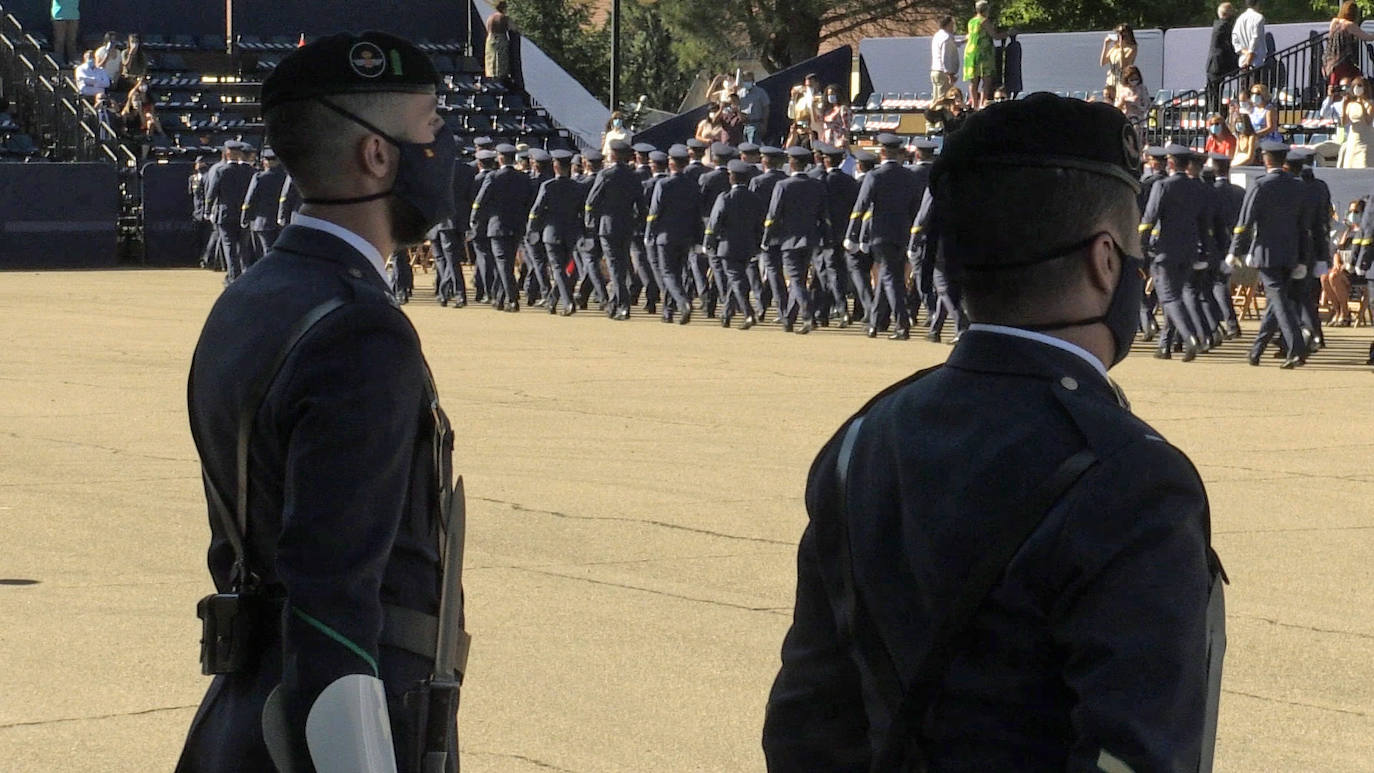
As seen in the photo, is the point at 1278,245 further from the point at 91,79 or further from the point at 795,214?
the point at 91,79

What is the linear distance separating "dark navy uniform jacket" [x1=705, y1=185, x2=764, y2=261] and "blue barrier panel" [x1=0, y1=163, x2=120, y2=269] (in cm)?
1326

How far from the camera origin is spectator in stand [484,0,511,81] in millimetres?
36938

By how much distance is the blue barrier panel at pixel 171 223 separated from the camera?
32.1 meters

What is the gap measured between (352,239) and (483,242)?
21.9 m

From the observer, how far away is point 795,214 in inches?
815

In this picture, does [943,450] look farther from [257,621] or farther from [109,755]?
[109,755]

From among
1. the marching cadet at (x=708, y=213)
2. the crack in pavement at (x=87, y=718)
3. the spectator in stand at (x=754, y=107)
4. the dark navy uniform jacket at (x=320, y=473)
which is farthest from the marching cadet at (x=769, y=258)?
the dark navy uniform jacket at (x=320, y=473)

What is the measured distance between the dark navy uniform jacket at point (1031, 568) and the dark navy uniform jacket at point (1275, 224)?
1503 cm

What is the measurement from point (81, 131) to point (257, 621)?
1228 inches

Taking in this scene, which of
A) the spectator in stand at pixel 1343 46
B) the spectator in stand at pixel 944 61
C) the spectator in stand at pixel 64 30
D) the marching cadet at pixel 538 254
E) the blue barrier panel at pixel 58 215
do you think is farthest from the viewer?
the spectator in stand at pixel 64 30

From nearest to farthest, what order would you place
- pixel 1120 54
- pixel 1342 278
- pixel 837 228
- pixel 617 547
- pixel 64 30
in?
1. pixel 617 547
2. pixel 837 228
3. pixel 1342 278
4. pixel 1120 54
5. pixel 64 30

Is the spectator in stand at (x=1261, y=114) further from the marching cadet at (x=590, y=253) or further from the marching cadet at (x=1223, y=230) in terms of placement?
the marching cadet at (x=590, y=253)

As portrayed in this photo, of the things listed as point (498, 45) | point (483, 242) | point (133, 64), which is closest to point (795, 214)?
point (483, 242)

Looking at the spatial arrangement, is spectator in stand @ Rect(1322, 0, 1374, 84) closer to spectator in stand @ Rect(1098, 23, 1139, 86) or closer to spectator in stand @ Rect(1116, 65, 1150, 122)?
spectator in stand @ Rect(1116, 65, 1150, 122)
